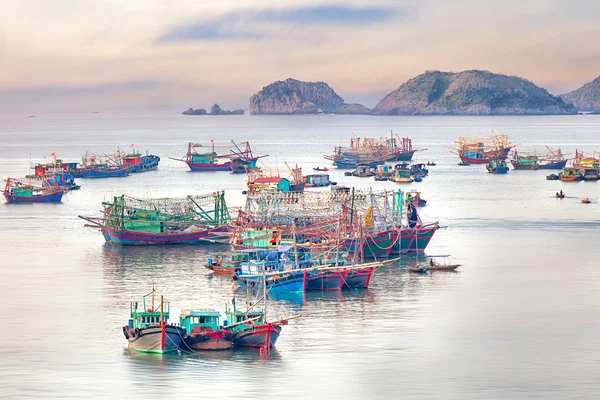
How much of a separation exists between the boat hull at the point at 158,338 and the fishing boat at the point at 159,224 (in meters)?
25.0

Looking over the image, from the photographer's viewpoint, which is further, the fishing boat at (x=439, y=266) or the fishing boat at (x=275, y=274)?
the fishing boat at (x=439, y=266)

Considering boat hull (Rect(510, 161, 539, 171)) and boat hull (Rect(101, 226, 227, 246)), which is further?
boat hull (Rect(510, 161, 539, 171))

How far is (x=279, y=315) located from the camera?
44.5m

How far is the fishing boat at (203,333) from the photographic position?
125 feet

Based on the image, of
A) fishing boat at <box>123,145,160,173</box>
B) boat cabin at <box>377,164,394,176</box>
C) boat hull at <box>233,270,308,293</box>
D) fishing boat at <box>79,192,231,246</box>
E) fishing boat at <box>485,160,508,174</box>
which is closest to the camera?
boat hull at <box>233,270,308,293</box>

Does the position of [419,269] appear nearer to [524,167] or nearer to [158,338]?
[158,338]

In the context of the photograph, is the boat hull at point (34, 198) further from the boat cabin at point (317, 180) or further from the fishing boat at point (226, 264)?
the fishing boat at point (226, 264)

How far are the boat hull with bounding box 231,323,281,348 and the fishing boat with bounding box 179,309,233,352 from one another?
0.29m

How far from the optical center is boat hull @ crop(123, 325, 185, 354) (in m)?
37.6

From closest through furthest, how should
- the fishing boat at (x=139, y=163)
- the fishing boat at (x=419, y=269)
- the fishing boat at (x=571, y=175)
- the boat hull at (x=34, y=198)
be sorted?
the fishing boat at (x=419, y=269), the boat hull at (x=34, y=198), the fishing boat at (x=571, y=175), the fishing boat at (x=139, y=163)

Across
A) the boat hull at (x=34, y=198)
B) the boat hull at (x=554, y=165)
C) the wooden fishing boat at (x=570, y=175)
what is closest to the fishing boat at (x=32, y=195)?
the boat hull at (x=34, y=198)

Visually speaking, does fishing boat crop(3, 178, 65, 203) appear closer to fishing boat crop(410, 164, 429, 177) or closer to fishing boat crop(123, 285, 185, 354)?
fishing boat crop(410, 164, 429, 177)

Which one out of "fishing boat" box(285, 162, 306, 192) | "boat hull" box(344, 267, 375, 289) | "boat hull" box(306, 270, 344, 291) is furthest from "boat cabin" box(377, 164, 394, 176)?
"boat hull" box(306, 270, 344, 291)

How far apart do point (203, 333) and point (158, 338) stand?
5.05 feet
